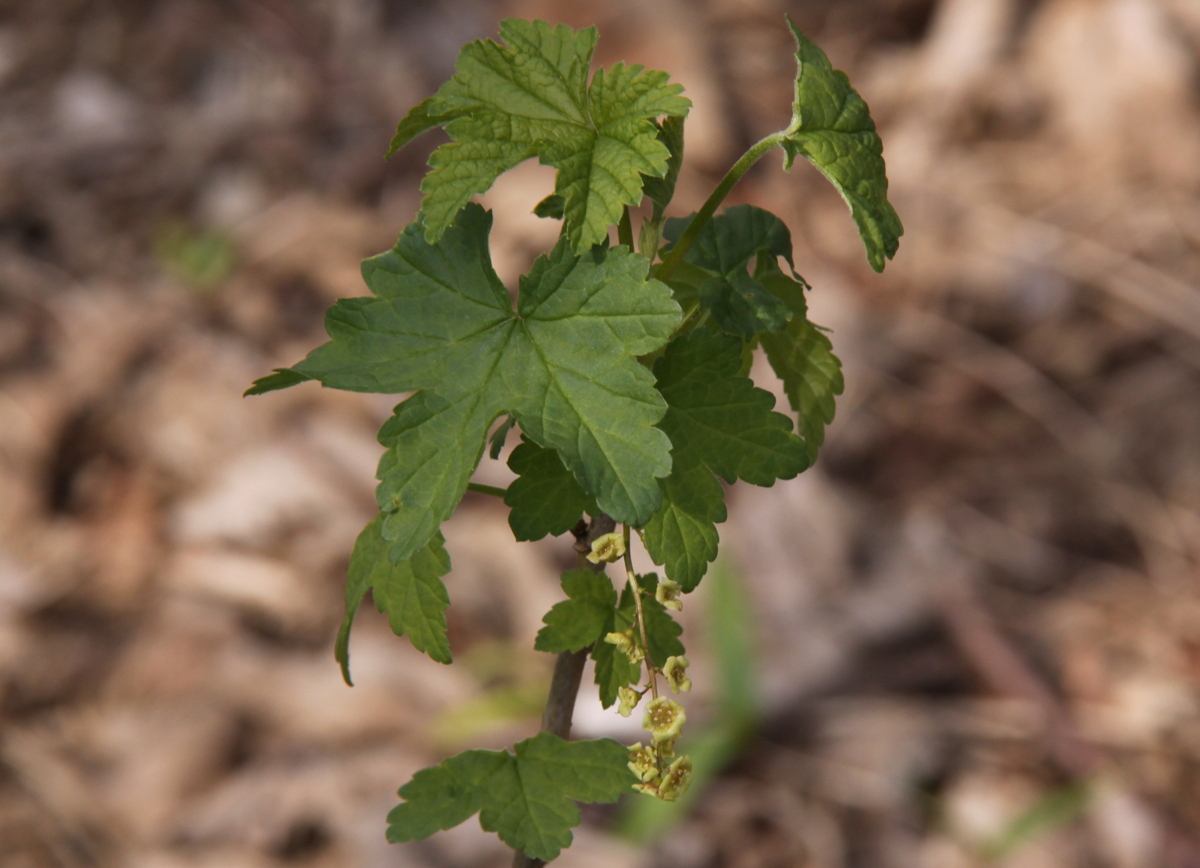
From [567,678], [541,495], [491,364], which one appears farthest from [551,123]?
[567,678]

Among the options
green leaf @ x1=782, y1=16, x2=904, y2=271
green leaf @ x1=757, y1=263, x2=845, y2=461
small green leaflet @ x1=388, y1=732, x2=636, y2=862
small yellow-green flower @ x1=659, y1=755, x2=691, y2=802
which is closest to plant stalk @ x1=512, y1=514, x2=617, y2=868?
small green leaflet @ x1=388, y1=732, x2=636, y2=862

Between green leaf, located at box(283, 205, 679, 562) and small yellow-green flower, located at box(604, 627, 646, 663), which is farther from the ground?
green leaf, located at box(283, 205, 679, 562)

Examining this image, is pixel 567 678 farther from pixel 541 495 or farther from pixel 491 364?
pixel 491 364

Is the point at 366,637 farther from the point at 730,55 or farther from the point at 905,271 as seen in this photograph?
the point at 730,55

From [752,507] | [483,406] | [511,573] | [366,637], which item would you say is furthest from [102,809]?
[483,406]

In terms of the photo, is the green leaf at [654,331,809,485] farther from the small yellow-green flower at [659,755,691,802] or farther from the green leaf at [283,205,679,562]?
the small yellow-green flower at [659,755,691,802]
